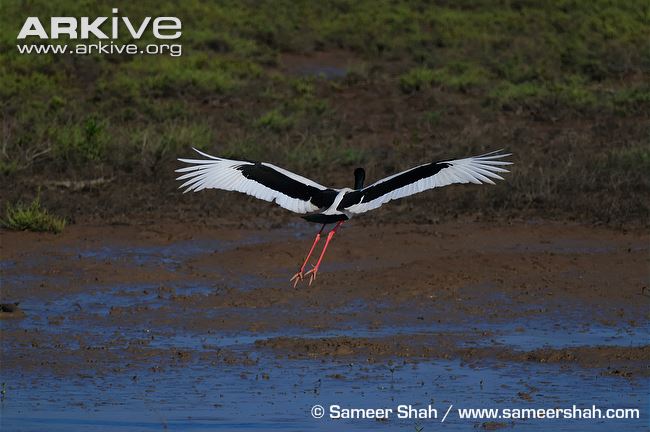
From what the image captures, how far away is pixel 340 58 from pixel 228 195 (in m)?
11.6

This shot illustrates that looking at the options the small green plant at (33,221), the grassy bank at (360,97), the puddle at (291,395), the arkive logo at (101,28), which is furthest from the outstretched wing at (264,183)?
the arkive logo at (101,28)

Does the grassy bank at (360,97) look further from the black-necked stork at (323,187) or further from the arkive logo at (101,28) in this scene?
the black-necked stork at (323,187)

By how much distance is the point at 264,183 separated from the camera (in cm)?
938

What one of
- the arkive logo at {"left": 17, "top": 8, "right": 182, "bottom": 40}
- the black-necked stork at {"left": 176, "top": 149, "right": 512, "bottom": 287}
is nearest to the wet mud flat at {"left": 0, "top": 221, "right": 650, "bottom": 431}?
the black-necked stork at {"left": 176, "top": 149, "right": 512, "bottom": 287}

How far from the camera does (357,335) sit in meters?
10.7

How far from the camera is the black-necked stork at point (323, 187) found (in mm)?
8734

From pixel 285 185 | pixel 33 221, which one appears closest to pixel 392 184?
pixel 285 185

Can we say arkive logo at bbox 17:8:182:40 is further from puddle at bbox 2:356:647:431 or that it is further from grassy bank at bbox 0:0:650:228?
puddle at bbox 2:356:647:431

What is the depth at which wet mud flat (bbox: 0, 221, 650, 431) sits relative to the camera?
8.69 m

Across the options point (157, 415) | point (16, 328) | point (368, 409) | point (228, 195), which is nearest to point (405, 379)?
point (368, 409)

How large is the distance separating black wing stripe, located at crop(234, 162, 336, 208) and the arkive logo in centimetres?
1810

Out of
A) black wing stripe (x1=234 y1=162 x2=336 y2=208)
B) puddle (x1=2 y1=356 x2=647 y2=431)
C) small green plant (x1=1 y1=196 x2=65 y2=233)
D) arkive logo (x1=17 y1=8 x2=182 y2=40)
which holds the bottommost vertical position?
puddle (x1=2 y1=356 x2=647 y2=431)

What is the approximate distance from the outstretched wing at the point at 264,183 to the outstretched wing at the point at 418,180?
29 centimetres

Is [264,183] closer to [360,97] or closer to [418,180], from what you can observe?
[418,180]
